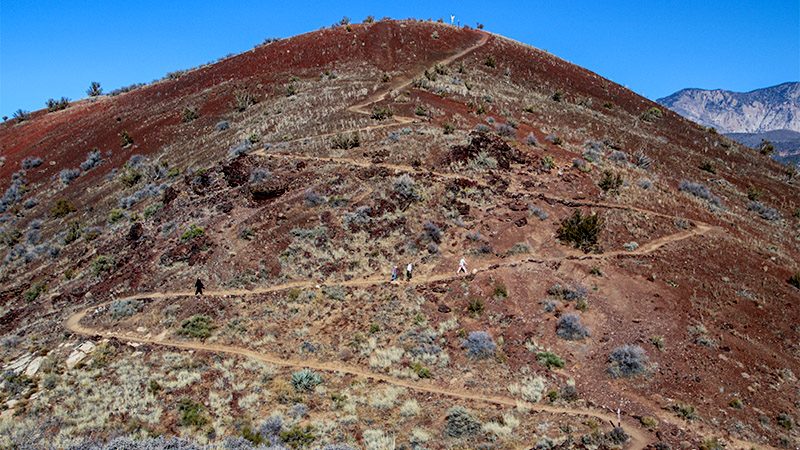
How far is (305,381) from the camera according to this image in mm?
17562

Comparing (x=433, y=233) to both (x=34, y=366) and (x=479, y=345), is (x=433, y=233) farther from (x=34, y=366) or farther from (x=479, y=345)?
(x=34, y=366)

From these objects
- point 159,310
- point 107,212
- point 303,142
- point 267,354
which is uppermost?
point 303,142

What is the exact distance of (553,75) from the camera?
2072 inches

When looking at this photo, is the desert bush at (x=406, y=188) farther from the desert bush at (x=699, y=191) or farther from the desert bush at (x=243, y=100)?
the desert bush at (x=243, y=100)

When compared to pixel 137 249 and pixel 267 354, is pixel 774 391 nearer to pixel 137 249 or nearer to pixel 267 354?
pixel 267 354

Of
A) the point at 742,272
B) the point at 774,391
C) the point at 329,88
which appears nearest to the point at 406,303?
the point at 774,391

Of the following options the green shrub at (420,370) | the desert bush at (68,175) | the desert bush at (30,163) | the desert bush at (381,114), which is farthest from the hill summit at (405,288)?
the desert bush at (30,163)

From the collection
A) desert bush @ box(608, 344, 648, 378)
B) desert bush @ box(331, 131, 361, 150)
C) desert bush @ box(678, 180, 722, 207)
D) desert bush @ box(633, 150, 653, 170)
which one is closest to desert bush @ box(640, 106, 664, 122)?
desert bush @ box(633, 150, 653, 170)

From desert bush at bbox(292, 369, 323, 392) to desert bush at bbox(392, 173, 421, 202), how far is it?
35.9ft

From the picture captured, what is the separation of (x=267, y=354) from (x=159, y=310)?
5996mm

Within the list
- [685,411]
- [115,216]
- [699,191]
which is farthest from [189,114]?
[685,411]

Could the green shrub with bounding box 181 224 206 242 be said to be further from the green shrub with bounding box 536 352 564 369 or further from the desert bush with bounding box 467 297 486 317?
the green shrub with bounding box 536 352 564 369

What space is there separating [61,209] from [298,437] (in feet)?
96.5

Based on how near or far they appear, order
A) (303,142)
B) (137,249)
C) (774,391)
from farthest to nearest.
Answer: (303,142) → (137,249) → (774,391)
